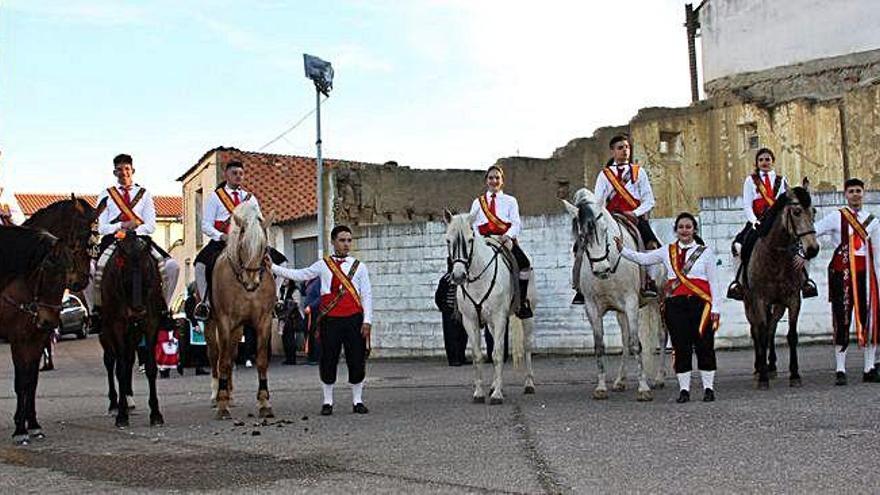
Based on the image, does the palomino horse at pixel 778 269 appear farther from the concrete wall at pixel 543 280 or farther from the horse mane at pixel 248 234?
the concrete wall at pixel 543 280

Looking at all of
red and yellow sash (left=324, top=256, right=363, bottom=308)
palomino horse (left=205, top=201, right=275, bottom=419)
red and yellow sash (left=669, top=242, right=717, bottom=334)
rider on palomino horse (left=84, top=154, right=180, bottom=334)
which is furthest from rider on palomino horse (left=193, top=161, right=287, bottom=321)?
red and yellow sash (left=669, top=242, right=717, bottom=334)

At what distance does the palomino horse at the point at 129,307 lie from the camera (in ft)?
35.6

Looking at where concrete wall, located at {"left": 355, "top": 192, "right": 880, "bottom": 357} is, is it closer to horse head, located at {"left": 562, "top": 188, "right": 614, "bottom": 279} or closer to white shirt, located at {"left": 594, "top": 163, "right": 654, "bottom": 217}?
white shirt, located at {"left": 594, "top": 163, "right": 654, "bottom": 217}

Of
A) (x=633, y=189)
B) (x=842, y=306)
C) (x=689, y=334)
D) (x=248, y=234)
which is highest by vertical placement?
(x=633, y=189)

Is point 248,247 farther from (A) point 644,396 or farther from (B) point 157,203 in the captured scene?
(B) point 157,203

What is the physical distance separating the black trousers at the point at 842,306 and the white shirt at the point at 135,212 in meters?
8.46

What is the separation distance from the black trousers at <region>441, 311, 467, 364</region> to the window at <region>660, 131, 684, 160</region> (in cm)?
1259

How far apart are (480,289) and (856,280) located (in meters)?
4.75

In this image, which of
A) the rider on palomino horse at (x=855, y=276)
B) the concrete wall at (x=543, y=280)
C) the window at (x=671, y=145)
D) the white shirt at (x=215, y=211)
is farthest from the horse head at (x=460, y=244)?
the window at (x=671, y=145)

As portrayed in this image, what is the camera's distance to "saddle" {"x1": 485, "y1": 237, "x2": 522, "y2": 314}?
12.4 m

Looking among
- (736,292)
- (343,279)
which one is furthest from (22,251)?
(736,292)

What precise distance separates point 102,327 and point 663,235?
11.6 meters

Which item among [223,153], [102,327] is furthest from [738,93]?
[102,327]

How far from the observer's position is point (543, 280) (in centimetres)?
1995
